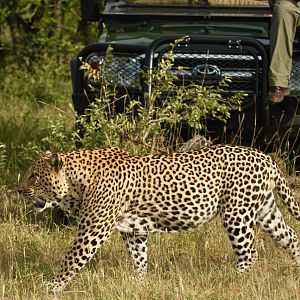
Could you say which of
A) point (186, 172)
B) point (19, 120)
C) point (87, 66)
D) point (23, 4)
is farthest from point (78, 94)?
point (23, 4)

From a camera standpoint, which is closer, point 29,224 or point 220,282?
point 220,282

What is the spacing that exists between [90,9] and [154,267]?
3286 mm

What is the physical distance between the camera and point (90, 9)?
9414 millimetres

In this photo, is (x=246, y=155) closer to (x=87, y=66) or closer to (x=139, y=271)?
(x=139, y=271)

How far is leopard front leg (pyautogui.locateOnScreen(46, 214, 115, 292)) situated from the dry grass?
8 cm

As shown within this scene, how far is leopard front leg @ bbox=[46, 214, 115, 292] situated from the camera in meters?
6.32

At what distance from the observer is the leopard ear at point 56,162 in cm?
647

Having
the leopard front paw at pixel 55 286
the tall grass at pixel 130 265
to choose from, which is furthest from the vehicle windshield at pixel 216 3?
the leopard front paw at pixel 55 286

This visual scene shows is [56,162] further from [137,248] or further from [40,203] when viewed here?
[137,248]

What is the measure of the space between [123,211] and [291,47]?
2.35 m

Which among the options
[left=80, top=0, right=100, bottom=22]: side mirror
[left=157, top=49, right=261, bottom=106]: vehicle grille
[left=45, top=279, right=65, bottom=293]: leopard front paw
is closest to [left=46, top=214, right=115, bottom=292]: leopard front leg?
[left=45, top=279, right=65, bottom=293]: leopard front paw

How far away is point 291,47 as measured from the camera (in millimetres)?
8156

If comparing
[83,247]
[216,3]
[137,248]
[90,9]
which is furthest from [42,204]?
[216,3]

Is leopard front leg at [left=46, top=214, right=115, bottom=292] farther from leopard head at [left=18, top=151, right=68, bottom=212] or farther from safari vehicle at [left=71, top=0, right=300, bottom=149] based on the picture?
safari vehicle at [left=71, top=0, right=300, bottom=149]
